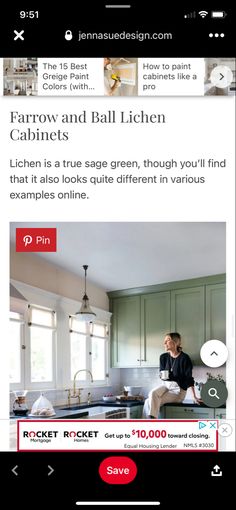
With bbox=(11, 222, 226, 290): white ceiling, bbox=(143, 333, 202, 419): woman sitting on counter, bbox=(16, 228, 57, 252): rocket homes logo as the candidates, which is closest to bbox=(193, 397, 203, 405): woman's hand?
bbox=(143, 333, 202, 419): woman sitting on counter

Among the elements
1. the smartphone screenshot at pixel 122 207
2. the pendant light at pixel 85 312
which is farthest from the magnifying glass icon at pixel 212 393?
the pendant light at pixel 85 312

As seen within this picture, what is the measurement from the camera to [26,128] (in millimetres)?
847

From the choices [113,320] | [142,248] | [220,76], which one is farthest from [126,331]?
[220,76]

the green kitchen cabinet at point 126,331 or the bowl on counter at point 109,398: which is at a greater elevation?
the green kitchen cabinet at point 126,331

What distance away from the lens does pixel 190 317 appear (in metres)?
0.88

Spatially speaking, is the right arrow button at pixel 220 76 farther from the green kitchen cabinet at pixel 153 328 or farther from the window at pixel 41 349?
the window at pixel 41 349

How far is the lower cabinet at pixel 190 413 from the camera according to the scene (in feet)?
2.70

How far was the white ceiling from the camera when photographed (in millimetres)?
852

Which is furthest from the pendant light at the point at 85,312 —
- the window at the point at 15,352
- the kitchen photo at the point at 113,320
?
the window at the point at 15,352
